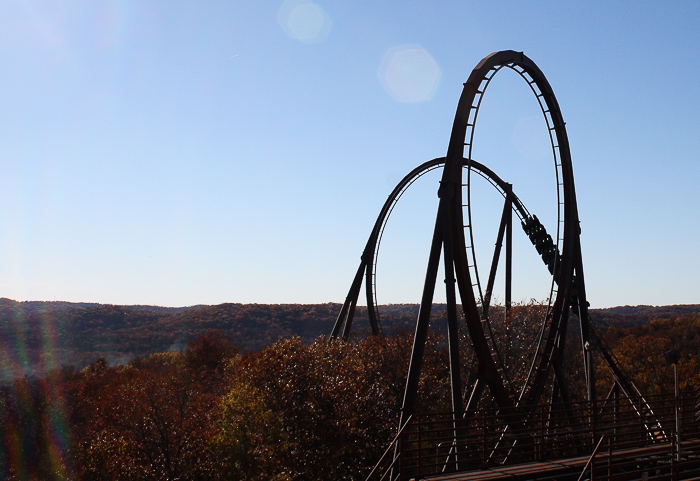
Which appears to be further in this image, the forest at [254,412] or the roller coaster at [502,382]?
the forest at [254,412]

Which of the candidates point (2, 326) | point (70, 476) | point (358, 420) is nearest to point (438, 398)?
point (358, 420)

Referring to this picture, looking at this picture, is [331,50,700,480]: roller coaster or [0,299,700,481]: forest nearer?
[331,50,700,480]: roller coaster

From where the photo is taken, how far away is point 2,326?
3334 inches

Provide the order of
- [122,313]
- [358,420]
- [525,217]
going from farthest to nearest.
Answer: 1. [122,313]
2. [525,217]
3. [358,420]

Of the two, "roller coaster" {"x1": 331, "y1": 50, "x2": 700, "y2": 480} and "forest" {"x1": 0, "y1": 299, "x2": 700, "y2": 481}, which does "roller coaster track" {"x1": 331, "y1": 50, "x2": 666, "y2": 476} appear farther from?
"forest" {"x1": 0, "y1": 299, "x2": 700, "y2": 481}

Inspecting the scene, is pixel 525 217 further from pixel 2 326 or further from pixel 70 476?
pixel 2 326

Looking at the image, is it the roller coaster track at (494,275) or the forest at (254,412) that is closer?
the roller coaster track at (494,275)

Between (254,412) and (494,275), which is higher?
(494,275)

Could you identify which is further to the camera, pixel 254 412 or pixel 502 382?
pixel 254 412

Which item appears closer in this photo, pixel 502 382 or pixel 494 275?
pixel 502 382

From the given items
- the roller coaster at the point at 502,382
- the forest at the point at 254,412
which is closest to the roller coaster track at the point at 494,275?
the roller coaster at the point at 502,382

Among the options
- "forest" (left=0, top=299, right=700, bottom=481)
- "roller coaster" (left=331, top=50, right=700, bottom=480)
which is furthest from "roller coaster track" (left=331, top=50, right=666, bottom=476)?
"forest" (left=0, top=299, right=700, bottom=481)

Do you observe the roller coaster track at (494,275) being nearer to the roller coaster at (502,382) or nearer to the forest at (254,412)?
the roller coaster at (502,382)

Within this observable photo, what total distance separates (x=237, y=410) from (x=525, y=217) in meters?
12.8
